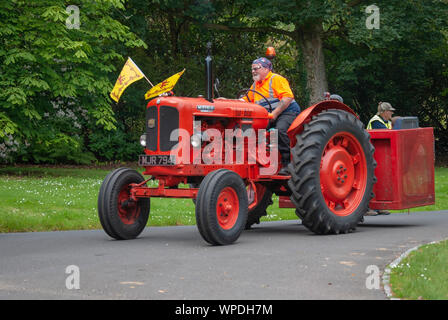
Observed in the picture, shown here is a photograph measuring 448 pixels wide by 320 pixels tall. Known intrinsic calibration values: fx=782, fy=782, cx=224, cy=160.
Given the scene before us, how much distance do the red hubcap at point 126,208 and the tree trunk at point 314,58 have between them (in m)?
19.2

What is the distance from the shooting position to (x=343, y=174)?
11.4m

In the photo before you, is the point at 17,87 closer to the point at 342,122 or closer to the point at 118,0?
the point at 118,0

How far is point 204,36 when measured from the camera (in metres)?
34.2

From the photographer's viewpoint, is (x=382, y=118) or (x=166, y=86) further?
(x=382, y=118)

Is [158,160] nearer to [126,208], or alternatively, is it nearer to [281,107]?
[126,208]

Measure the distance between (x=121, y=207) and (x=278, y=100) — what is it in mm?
2774

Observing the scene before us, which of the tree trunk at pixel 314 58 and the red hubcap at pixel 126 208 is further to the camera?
the tree trunk at pixel 314 58

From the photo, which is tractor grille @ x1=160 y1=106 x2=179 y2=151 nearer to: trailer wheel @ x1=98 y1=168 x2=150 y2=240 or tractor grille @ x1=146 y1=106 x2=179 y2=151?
tractor grille @ x1=146 y1=106 x2=179 y2=151

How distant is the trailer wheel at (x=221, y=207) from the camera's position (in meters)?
9.27

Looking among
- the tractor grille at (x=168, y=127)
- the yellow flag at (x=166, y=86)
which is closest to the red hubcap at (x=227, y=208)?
the tractor grille at (x=168, y=127)

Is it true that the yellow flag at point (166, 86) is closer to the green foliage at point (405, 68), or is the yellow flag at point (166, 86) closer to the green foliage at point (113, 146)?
the green foliage at point (405, 68)

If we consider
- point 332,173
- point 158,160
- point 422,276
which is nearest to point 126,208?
point 158,160
